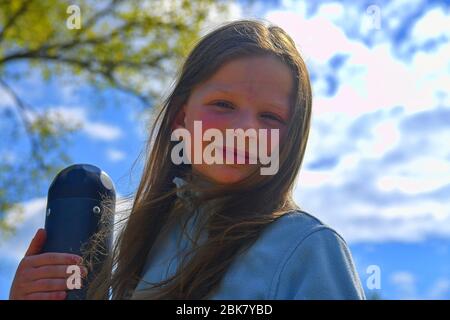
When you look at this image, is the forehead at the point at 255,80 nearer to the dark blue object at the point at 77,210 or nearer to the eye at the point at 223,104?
the eye at the point at 223,104

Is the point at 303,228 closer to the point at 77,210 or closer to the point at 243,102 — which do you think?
the point at 243,102

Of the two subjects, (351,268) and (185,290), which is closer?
(351,268)

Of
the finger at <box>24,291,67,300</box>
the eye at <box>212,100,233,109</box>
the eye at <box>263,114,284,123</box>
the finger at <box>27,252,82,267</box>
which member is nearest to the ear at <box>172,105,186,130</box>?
the eye at <box>212,100,233,109</box>

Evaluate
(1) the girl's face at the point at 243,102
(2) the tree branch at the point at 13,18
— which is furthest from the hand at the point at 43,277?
(2) the tree branch at the point at 13,18

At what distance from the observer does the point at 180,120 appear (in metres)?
2.41

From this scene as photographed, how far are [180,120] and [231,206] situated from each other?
49cm

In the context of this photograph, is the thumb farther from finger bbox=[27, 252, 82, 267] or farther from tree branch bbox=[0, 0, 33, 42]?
tree branch bbox=[0, 0, 33, 42]

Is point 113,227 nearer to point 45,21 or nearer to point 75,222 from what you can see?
point 75,222

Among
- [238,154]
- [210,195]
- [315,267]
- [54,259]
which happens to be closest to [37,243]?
[54,259]

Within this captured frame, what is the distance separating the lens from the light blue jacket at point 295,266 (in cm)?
173

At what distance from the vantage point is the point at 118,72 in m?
10.3
